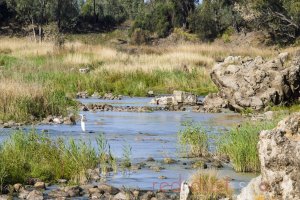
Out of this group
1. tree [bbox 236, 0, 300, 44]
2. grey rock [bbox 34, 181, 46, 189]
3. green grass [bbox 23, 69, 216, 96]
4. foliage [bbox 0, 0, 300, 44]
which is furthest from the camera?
foliage [bbox 0, 0, 300, 44]

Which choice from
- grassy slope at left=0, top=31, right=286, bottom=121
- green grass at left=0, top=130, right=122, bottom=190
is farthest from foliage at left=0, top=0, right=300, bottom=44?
green grass at left=0, top=130, right=122, bottom=190

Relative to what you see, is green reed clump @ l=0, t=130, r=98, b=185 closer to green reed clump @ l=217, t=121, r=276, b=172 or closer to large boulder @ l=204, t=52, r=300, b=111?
green reed clump @ l=217, t=121, r=276, b=172

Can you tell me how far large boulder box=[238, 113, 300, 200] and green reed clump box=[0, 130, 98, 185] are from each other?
3.92 m

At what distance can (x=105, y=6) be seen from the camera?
13450cm

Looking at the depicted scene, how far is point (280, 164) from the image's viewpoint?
7125 millimetres

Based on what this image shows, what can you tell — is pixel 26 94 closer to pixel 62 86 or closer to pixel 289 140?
pixel 62 86

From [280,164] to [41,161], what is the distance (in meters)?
5.16

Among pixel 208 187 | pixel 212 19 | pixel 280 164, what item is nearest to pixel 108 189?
pixel 208 187

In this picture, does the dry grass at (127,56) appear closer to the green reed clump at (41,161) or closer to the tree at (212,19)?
the green reed clump at (41,161)

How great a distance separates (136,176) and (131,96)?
21.4m

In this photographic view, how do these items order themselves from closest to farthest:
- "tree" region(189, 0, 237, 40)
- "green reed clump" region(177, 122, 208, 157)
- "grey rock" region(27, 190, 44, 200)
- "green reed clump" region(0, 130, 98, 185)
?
"grey rock" region(27, 190, 44, 200) → "green reed clump" region(0, 130, 98, 185) → "green reed clump" region(177, 122, 208, 157) → "tree" region(189, 0, 237, 40)

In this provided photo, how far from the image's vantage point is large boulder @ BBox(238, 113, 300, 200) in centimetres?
702

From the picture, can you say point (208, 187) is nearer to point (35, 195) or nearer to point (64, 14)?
point (35, 195)

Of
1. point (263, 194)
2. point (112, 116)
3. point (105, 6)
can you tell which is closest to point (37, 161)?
point (263, 194)
